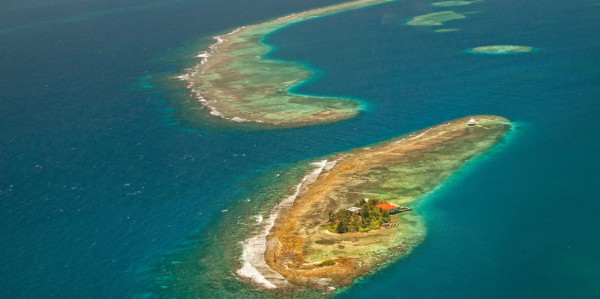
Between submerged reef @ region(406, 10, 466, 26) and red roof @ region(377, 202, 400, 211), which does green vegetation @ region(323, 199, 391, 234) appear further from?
submerged reef @ region(406, 10, 466, 26)

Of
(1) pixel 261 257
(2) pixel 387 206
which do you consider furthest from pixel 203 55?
(1) pixel 261 257

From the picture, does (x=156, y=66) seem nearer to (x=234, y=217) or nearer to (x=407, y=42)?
(x=407, y=42)

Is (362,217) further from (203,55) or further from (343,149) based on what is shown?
(203,55)

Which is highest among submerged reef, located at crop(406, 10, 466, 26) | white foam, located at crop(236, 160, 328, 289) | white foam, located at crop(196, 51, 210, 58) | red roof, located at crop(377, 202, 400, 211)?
white foam, located at crop(196, 51, 210, 58)

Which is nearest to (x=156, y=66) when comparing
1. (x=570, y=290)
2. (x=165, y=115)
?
(x=165, y=115)

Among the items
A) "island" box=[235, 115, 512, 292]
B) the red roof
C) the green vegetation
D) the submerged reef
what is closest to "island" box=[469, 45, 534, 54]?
the submerged reef

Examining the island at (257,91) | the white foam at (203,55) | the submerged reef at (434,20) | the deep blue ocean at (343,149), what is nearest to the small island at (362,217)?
the deep blue ocean at (343,149)
